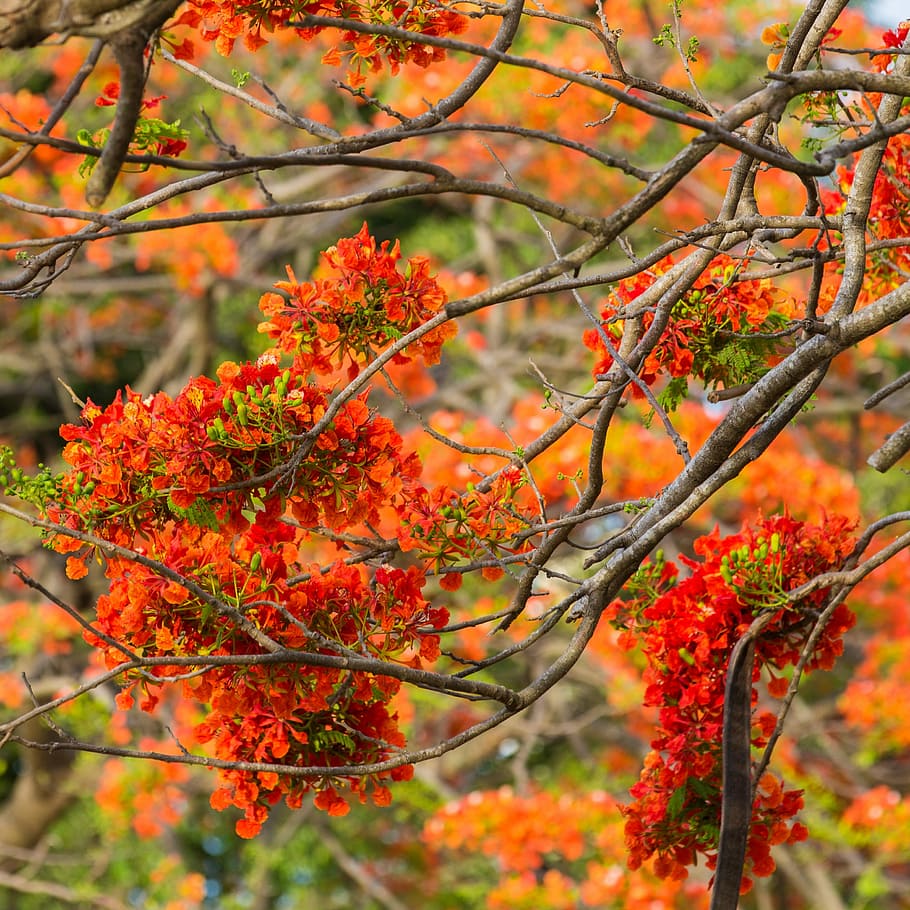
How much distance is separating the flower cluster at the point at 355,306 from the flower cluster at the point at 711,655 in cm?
70

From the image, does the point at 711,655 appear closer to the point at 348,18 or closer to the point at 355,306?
the point at 355,306

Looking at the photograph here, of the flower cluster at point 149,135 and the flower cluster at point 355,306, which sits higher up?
the flower cluster at point 149,135

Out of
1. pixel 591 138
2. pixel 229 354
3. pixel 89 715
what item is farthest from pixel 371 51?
pixel 229 354

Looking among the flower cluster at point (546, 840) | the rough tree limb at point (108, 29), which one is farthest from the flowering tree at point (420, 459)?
the flower cluster at point (546, 840)

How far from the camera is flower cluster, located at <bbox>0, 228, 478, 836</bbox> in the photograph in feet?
6.68

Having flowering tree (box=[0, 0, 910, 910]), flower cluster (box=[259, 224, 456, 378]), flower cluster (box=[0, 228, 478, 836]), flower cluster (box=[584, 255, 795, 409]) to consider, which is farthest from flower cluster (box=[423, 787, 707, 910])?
flower cluster (box=[259, 224, 456, 378])

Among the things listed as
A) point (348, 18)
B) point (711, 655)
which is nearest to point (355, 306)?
point (348, 18)

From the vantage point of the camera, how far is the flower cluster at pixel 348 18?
2.28m

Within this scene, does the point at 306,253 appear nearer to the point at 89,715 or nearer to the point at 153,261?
the point at 153,261

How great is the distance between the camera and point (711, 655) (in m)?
2.44

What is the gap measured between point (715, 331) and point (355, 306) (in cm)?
71

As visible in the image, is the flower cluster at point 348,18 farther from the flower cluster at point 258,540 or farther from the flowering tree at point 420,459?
the flower cluster at point 258,540

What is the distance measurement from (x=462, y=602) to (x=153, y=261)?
2.76 m

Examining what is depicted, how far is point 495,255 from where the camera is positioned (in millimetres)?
9141
